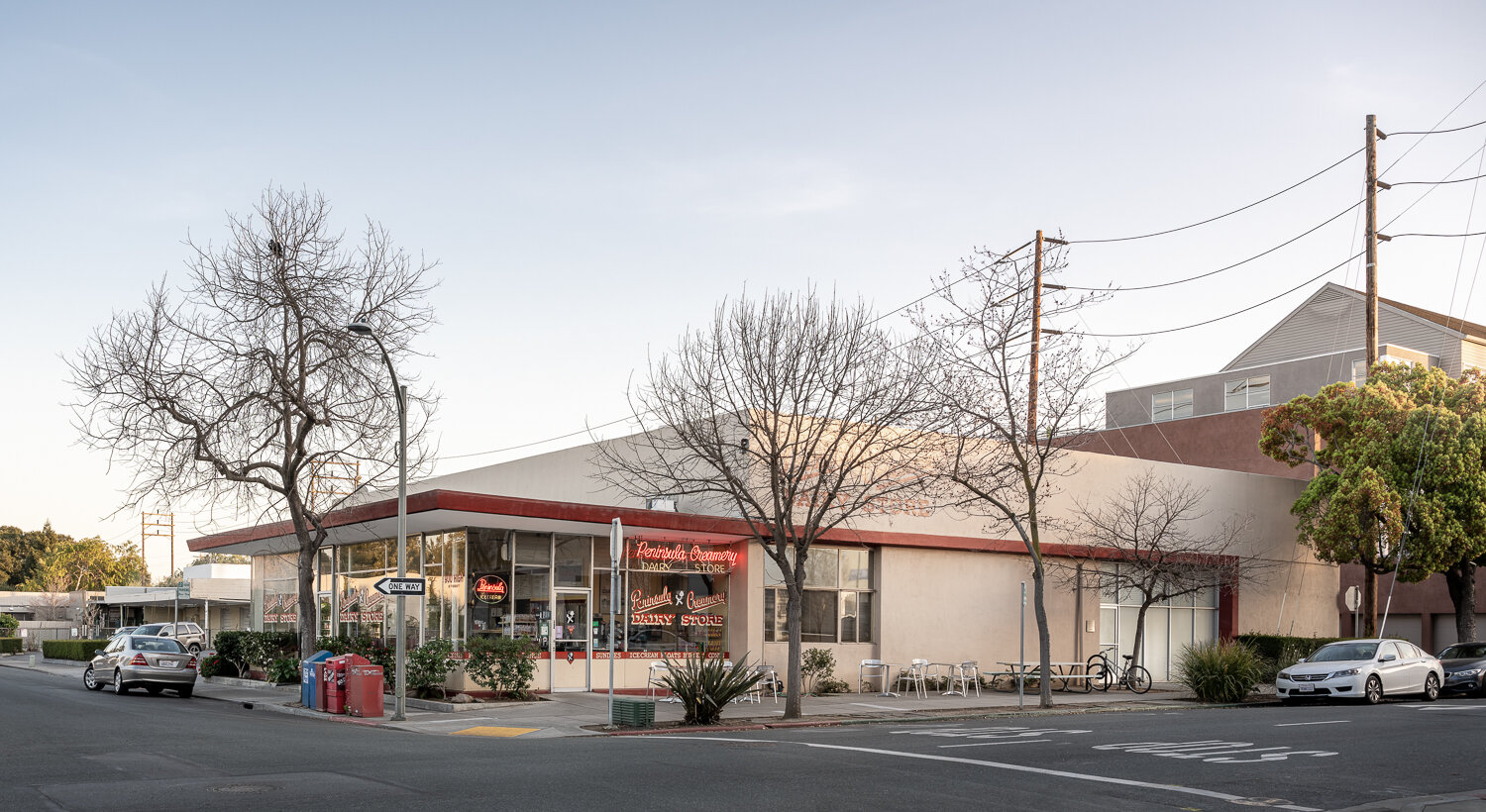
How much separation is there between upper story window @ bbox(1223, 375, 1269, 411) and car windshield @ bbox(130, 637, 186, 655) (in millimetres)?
36565

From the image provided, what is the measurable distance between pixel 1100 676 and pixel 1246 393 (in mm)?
19491

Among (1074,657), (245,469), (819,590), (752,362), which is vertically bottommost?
(1074,657)

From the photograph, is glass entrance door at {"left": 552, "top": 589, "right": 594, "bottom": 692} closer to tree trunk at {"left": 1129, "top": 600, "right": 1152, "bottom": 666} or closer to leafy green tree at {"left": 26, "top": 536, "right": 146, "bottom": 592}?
tree trunk at {"left": 1129, "top": 600, "right": 1152, "bottom": 666}

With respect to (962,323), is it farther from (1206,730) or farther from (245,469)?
(245,469)

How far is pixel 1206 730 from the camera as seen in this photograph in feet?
58.6

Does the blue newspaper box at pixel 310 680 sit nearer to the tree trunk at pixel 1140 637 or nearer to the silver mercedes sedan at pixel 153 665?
the silver mercedes sedan at pixel 153 665

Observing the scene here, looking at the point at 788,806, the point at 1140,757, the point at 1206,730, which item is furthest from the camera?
the point at 1206,730

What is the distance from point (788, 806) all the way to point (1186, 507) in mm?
25326

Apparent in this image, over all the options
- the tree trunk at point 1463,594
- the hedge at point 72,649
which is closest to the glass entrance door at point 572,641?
the tree trunk at point 1463,594

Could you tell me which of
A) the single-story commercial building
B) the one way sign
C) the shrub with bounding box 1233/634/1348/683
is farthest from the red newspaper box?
the shrub with bounding box 1233/634/1348/683

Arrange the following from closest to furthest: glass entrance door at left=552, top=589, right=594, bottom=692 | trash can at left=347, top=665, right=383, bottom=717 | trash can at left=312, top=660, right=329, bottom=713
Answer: trash can at left=347, top=665, right=383, bottom=717 < trash can at left=312, top=660, right=329, bottom=713 < glass entrance door at left=552, top=589, right=594, bottom=692

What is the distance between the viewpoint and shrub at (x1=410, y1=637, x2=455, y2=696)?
2278 centimetres

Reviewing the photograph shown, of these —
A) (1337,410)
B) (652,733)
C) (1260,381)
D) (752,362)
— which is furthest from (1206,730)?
(1260,381)

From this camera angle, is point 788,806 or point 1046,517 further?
point 1046,517
